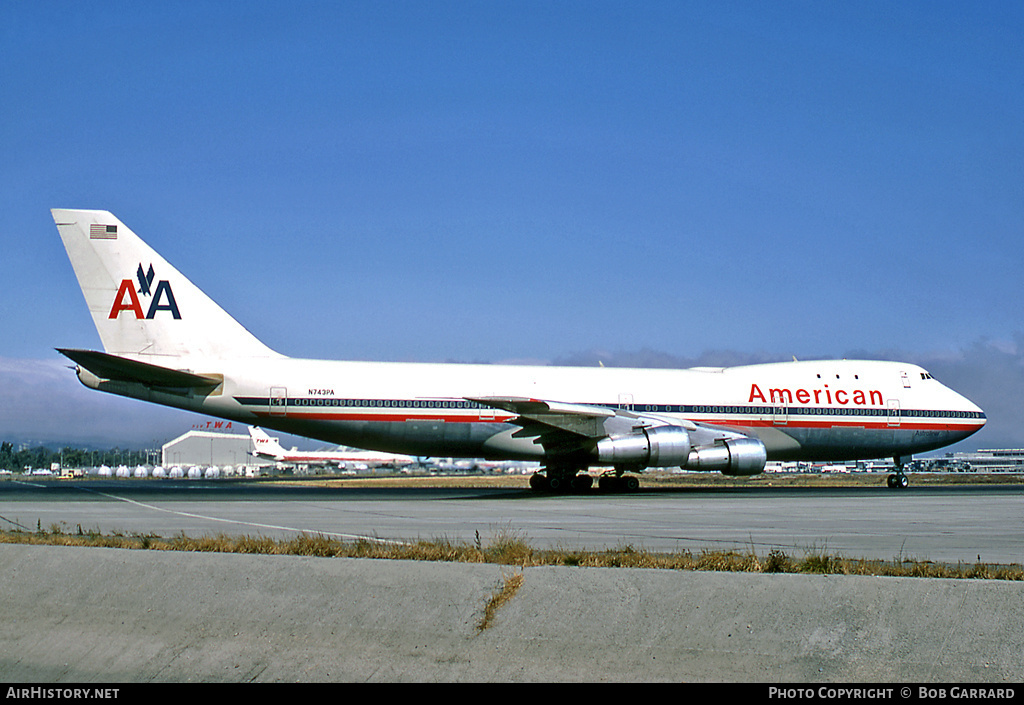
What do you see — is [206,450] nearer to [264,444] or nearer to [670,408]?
[264,444]

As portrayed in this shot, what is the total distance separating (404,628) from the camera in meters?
5.88

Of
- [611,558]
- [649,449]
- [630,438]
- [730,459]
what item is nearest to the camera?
[611,558]

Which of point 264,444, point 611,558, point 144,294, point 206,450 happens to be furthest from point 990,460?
point 611,558

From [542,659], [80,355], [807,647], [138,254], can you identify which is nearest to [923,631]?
[807,647]

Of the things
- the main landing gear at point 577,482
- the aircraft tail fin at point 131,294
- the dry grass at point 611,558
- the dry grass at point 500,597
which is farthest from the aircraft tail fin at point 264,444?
the dry grass at point 500,597

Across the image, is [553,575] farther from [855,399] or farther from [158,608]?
[855,399]

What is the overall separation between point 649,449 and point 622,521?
409 inches

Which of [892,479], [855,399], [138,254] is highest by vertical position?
[138,254]

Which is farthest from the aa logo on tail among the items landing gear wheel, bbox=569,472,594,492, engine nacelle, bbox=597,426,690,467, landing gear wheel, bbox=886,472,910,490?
landing gear wheel, bbox=886,472,910,490

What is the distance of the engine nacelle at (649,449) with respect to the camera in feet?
82.0

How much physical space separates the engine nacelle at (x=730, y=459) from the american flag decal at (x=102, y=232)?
18.8 m

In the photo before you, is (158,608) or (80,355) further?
(80,355)

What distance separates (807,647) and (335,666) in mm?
3035

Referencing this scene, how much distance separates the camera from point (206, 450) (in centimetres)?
13125
